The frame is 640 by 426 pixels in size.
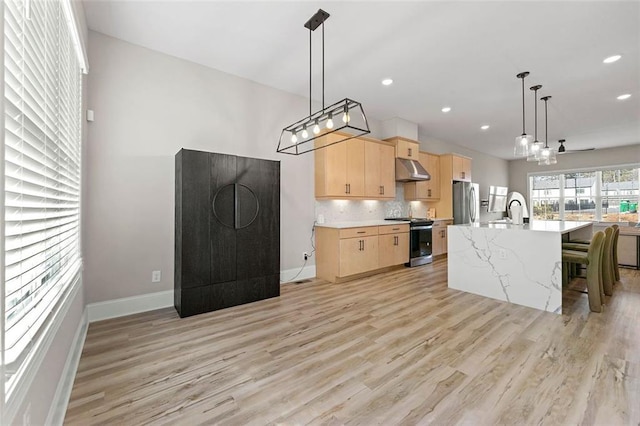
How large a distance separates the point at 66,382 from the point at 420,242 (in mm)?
5286

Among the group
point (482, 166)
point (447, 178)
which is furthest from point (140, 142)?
point (482, 166)

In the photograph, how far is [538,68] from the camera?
3656 millimetres

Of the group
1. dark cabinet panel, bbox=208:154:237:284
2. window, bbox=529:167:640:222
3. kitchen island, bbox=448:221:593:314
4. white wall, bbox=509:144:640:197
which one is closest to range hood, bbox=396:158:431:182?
kitchen island, bbox=448:221:593:314

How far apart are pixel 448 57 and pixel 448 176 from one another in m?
3.80

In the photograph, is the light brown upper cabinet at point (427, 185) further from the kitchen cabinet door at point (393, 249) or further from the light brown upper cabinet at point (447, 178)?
the kitchen cabinet door at point (393, 249)

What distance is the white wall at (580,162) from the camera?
7707 mm

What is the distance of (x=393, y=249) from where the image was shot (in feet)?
16.9

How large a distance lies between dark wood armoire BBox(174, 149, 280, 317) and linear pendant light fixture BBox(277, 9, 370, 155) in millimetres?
655

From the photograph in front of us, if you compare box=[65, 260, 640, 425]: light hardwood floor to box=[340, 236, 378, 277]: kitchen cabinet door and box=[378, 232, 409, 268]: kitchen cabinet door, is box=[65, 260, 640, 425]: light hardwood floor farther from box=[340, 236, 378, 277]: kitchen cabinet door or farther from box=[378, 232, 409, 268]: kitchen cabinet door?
box=[378, 232, 409, 268]: kitchen cabinet door

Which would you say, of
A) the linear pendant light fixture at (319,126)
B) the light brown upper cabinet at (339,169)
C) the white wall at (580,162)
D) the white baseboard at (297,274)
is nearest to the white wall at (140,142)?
the linear pendant light fixture at (319,126)

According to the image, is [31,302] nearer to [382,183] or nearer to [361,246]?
[361,246]

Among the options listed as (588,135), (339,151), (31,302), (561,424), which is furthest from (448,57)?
(588,135)

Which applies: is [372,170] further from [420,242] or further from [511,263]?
[511,263]

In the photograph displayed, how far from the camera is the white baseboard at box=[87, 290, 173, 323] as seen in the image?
117 inches
